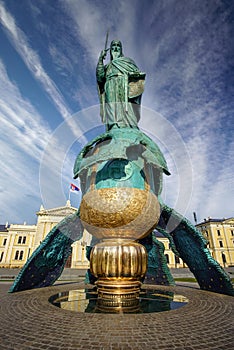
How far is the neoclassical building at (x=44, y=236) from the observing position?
146 feet

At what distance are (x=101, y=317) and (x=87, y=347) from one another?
154cm

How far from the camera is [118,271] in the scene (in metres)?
5.68

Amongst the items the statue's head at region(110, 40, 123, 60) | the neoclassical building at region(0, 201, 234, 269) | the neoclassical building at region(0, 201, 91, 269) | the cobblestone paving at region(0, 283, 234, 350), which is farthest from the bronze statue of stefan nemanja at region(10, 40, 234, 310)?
the neoclassical building at region(0, 201, 234, 269)

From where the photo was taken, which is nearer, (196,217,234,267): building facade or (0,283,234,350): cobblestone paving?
(0,283,234,350): cobblestone paving

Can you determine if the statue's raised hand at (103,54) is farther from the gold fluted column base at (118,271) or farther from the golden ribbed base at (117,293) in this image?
the golden ribbed base at (117,293)

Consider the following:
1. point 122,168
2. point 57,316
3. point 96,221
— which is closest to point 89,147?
point 122,168

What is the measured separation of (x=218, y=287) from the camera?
23.6 feet

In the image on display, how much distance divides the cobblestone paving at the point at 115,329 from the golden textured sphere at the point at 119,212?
228cm

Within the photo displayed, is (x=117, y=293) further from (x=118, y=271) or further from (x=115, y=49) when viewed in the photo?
(x=115, y=49)

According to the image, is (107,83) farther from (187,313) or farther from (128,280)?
(187,313)

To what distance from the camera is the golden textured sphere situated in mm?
6258

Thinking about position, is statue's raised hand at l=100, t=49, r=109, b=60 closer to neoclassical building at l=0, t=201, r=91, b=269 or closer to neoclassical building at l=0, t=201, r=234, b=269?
neoclassical building at l=0, t=201, r=91, b=269

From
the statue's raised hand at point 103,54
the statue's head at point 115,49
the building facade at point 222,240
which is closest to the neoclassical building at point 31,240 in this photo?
the building facade at point 222,240

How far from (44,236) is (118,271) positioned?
4257cm
